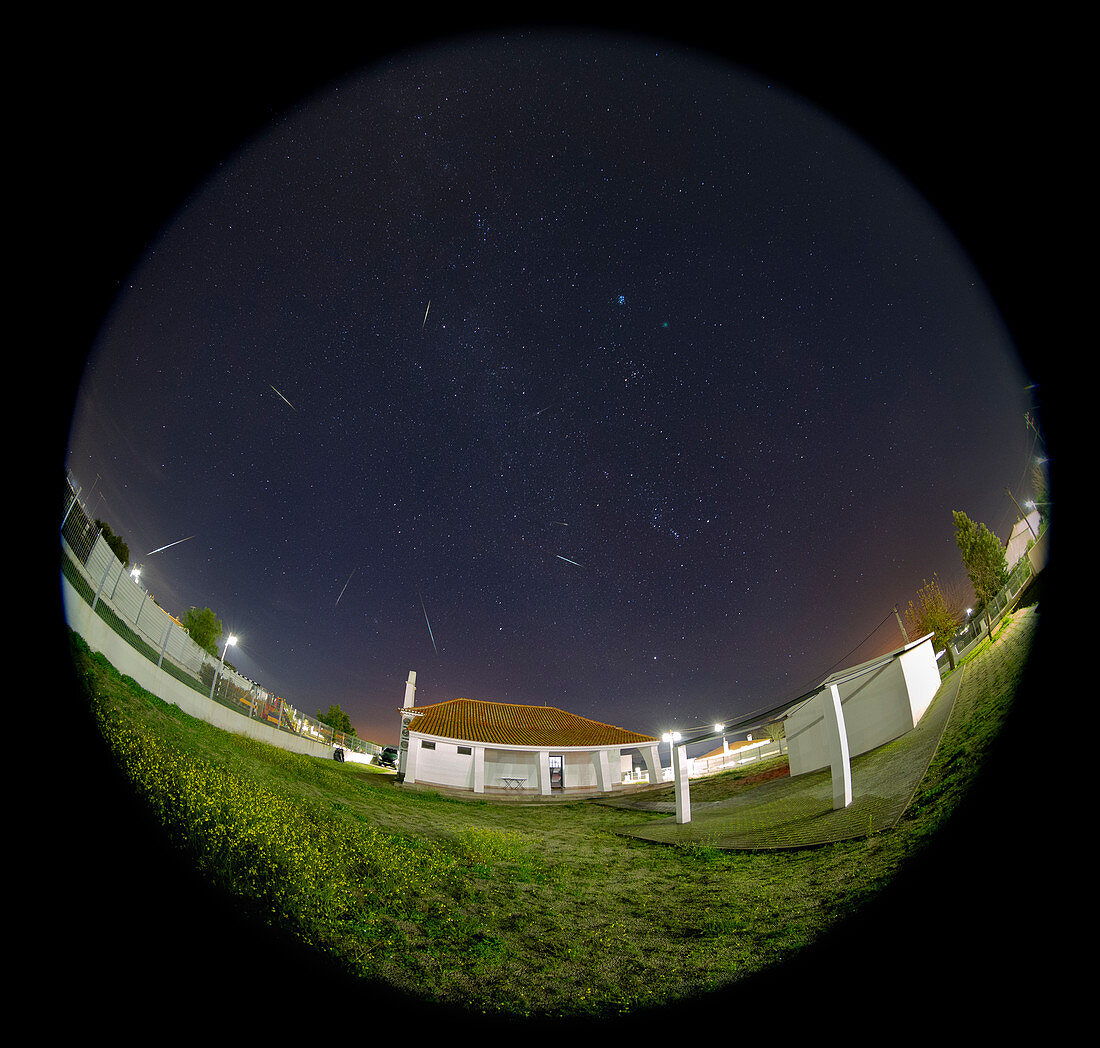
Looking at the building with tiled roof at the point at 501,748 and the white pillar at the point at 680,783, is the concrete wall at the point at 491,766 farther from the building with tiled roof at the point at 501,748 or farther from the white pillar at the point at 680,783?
the white pillar at the point at 680,783

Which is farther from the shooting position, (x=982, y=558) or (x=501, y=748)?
(x=501, y=748)

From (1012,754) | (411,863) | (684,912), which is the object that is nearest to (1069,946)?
(1012,754)

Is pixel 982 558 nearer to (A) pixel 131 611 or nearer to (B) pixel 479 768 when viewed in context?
(B) pixel 479 768

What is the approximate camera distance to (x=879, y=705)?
2.39m

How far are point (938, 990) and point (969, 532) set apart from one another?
5.79ft

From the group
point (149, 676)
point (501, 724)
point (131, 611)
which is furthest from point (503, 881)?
point (131, 611)

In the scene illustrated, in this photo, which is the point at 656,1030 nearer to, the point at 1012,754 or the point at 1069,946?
the point at 1069,946

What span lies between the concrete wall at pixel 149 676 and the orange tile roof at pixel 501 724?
32.0 inches

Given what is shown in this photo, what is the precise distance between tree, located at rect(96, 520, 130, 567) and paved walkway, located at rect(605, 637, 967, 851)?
3.00 meters

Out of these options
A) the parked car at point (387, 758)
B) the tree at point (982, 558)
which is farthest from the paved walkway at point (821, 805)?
the parked car at point (387, 758)

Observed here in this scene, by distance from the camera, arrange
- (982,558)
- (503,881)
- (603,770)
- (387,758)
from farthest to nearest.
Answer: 1. (387,758)
2. (603,770)
3. (503,881)
4. (982,558)

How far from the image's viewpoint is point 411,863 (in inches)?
93.6

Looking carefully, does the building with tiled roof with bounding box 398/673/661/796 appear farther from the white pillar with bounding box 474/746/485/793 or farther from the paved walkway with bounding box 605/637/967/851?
the paved walkway with bounding box 605/637/967/851

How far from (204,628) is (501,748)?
5.88 ft
